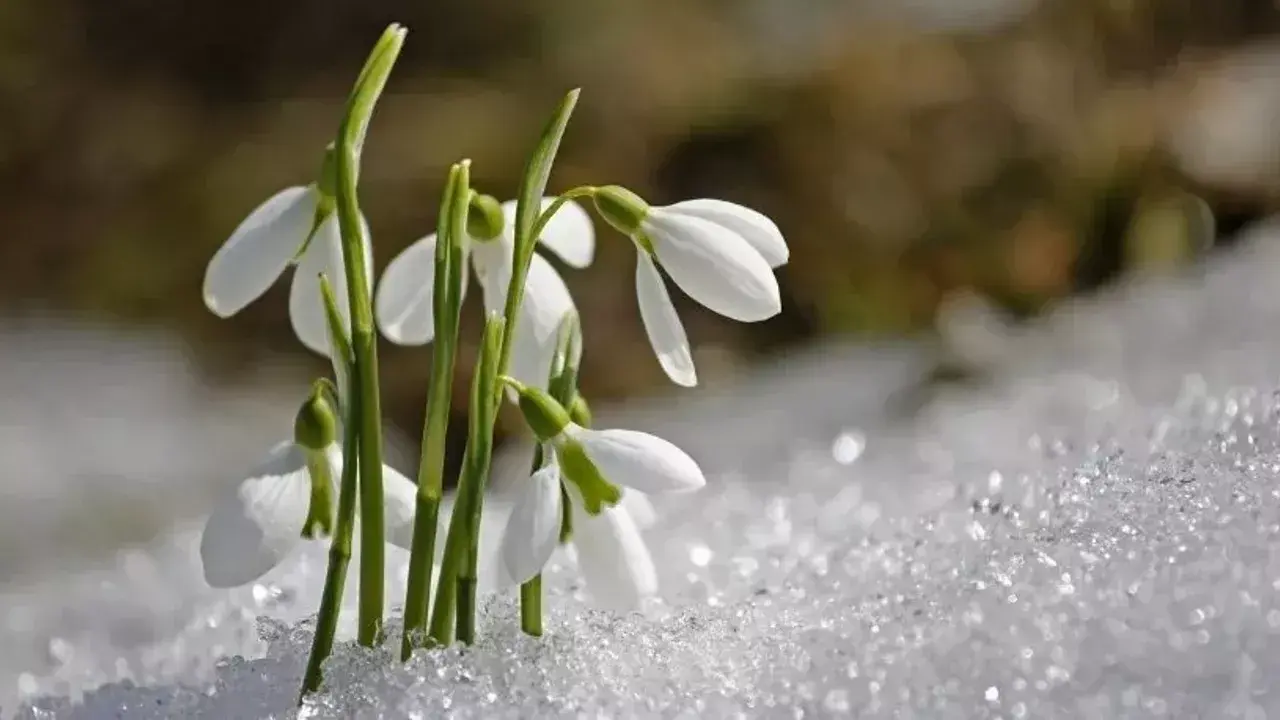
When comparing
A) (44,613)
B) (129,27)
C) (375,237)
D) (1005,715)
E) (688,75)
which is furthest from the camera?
(129,27)

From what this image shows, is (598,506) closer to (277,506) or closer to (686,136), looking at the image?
(277,506)

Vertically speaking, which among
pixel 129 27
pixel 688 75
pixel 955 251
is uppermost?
pixel 129 27

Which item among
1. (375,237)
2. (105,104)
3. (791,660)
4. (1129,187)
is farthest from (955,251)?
(791,660)

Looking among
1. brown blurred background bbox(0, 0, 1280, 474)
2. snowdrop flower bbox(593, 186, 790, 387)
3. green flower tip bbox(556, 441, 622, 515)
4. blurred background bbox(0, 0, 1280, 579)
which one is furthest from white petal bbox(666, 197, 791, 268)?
brown blurred background bbox(0, 0, 1280, 474)

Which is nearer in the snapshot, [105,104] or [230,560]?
[230,560]

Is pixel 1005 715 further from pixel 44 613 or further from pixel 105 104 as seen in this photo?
pixel 105 104

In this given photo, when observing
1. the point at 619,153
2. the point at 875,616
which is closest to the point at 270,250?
the point at 875,616

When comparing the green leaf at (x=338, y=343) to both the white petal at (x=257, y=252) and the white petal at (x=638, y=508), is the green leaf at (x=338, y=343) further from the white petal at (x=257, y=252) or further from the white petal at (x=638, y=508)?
the white petal at (x=638, y=508)
